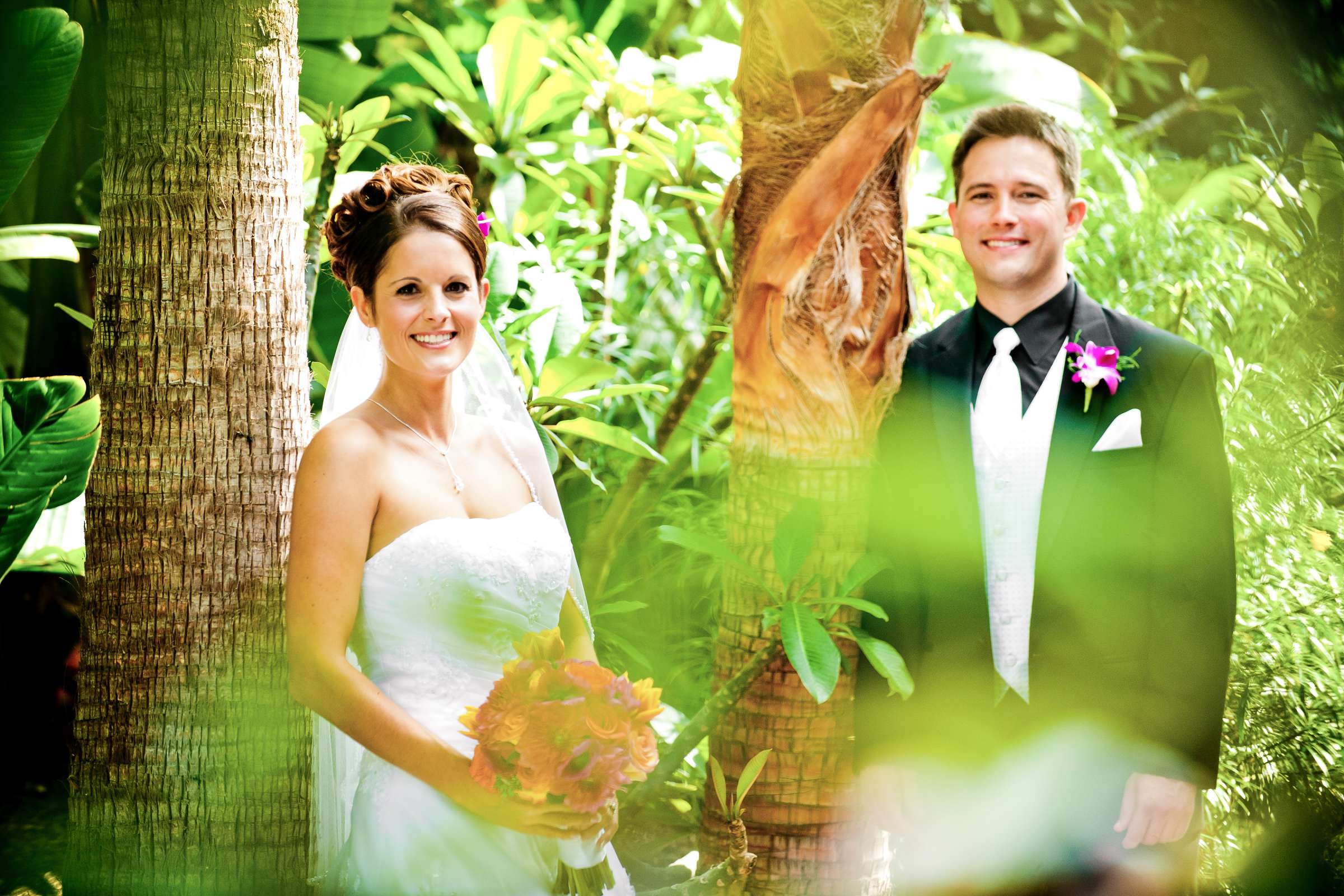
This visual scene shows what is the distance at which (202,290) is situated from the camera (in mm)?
1674

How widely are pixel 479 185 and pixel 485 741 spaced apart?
226 centimetres

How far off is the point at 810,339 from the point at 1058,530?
552 millimetres

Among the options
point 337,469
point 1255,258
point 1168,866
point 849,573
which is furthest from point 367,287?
point 1255,258

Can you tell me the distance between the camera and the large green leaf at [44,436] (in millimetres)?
1484

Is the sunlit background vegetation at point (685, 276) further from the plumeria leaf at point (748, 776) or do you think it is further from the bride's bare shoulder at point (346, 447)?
the plumeria leaf at point (748, 776)

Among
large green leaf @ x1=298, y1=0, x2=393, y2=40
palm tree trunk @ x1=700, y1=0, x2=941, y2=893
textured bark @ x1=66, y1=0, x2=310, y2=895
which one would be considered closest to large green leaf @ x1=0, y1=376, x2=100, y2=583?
textured bark @ x1=66, y1=0, x2=310, y2=895

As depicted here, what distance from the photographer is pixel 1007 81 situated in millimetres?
3041

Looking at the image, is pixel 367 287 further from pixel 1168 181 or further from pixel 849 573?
pixel 1168 181

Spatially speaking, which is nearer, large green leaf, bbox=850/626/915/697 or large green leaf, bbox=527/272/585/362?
large green leaf, bbox=850/626/915/697

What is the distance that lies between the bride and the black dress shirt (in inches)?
34.2

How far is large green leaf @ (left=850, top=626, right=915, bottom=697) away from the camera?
174 centimetres

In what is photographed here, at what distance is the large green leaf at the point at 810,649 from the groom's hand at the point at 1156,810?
0.58 metres

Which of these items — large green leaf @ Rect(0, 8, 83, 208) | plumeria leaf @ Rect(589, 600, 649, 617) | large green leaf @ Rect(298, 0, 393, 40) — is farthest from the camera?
large green leaf @ Rect(298, 0, 393, 40)

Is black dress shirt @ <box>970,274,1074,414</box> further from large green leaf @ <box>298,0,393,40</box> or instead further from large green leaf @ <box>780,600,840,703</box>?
large green leaf @ <box>298,0,393,40</box>
